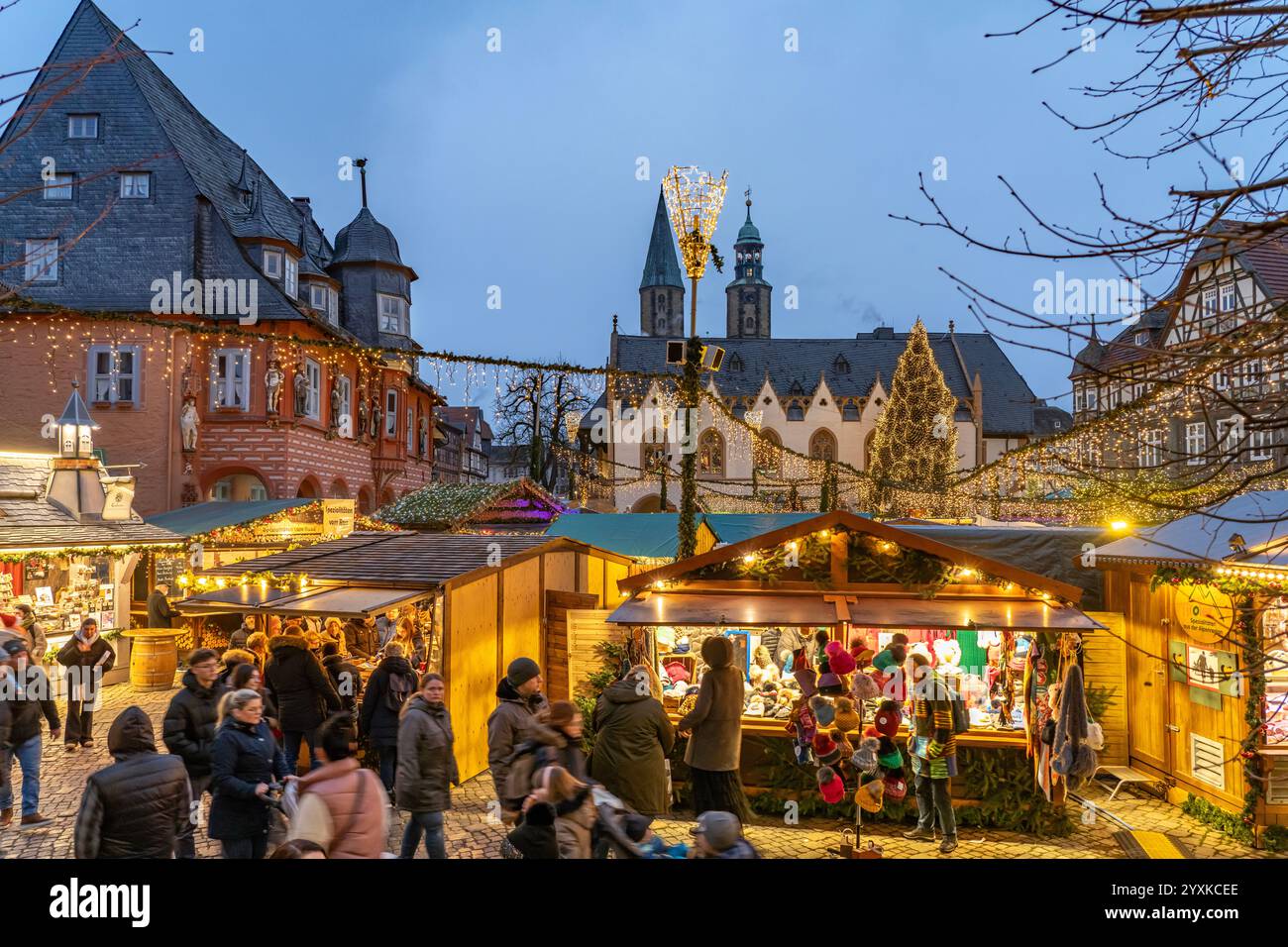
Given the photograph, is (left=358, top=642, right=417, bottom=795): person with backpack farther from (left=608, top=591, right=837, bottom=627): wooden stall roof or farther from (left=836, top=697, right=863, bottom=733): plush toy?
(left=836, top=697, right=863, bottom=733): plush toy

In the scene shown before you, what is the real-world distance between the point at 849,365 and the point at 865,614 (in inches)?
2249

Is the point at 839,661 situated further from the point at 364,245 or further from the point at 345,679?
the point at 364,245

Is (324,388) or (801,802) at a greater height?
(324,388)

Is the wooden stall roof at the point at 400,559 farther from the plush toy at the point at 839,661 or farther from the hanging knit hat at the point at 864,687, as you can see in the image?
the hanging knit hat at the point at 864,687

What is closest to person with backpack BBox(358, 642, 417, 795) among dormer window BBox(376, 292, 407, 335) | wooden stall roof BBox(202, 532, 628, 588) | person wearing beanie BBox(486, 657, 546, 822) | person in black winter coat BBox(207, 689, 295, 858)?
wooden stall roof BBox(202, 532, 628, 588)

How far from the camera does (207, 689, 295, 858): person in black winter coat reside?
225 inches

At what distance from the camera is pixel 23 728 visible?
26.6 feet

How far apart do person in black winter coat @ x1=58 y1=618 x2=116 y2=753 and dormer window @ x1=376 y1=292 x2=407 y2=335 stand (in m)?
24.0

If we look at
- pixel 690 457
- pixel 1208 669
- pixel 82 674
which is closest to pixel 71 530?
pixel 82 674

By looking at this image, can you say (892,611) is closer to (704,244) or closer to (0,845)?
(704,244)

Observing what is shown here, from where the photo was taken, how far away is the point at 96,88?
82.6ft

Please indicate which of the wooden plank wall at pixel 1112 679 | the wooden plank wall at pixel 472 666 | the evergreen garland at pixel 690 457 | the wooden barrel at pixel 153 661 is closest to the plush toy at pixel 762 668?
the evergreen garland at pixel 690 457
